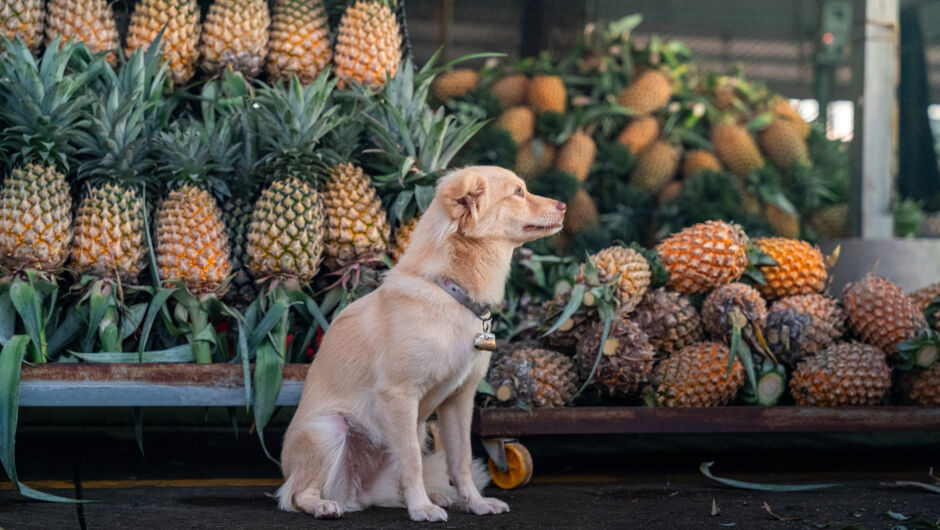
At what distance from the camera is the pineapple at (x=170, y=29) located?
15.7 ft

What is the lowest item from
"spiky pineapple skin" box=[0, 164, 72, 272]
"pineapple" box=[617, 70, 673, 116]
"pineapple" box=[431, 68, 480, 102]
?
"spiky pineapple skin" box=[0, 164, 72, 272]

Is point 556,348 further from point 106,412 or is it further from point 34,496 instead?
point 106,412

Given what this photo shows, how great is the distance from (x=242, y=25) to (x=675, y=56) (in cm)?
473

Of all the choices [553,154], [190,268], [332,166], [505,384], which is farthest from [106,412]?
[553,154]

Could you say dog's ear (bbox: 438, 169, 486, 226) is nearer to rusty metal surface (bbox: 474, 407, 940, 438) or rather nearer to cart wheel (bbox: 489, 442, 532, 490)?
rusty metal surface (bbox: 474, 407, 940, 438)

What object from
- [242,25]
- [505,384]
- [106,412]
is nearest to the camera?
[505,384]

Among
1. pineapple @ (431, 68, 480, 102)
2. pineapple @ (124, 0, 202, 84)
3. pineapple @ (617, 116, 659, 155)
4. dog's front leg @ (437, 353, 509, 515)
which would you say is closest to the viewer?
dog's front leg @ (437, 353, 509, 515)

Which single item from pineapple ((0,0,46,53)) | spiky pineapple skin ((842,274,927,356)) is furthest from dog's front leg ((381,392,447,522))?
pineapple ((0,0,46,53))

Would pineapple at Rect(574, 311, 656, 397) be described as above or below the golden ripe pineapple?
below

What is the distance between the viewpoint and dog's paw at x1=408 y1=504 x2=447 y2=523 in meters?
3.22

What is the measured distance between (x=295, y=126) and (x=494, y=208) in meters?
1.44

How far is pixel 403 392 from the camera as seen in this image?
3301 millimetres

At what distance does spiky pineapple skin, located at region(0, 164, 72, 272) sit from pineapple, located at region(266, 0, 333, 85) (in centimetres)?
131

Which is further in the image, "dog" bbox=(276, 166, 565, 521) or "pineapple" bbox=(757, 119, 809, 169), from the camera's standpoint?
"pineapple" bbox=(757, 119, 809, 169)
